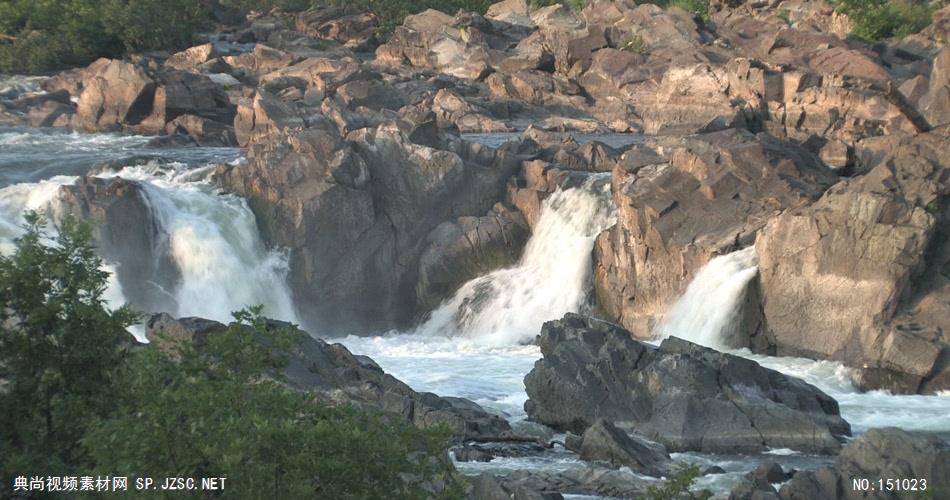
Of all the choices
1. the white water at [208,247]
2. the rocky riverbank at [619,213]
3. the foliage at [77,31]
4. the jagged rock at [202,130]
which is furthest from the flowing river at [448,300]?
the foliage at [77,31]

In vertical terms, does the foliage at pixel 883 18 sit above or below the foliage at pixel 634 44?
above

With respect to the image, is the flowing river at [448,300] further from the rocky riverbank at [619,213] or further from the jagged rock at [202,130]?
the jagged rock at [202,130]

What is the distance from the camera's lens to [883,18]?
6688 centimetres

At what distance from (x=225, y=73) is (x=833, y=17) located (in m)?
30.3

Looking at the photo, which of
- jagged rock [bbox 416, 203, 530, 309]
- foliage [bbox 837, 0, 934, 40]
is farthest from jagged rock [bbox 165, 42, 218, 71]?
foliage [bbox 837, 0, 934, 40]

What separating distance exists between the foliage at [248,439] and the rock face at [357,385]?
887 centimetres

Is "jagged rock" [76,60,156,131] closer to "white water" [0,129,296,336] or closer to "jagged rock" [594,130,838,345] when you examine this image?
"white water" [0,129,296,336]

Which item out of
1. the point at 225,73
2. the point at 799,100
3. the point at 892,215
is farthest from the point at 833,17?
A: the point at 892,215

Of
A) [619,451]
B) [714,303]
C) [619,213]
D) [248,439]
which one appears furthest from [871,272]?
[248,439]

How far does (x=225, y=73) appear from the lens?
207 ft

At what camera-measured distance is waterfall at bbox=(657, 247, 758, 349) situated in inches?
1249

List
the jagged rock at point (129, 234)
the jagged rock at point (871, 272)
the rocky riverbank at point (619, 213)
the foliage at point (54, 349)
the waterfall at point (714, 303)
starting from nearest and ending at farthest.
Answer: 1. the foliage at point (54, 349)
2. the rocky riverbank at point (619, 213)
3. the jagged rock at point (871, 272)
4. the waterfall at point (714, 303)
5. the jagged rock at point (129, 234)

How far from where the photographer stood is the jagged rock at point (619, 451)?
20.8m

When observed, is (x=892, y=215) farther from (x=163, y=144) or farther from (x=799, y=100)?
(x=163, y=144)
